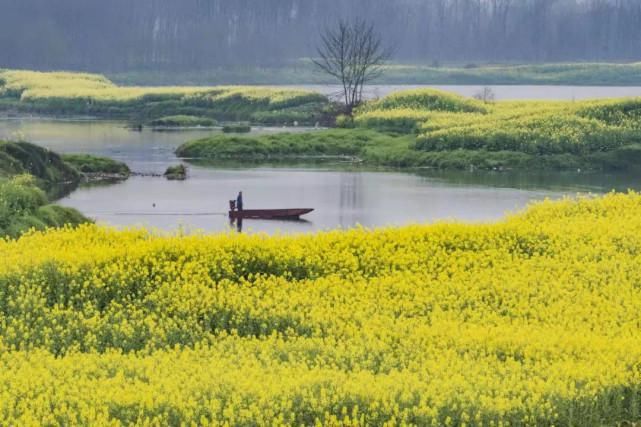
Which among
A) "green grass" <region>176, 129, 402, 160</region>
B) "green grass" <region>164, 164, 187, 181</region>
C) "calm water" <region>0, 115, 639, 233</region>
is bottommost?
"calm water" <region>0, 115, 639, 233</region>

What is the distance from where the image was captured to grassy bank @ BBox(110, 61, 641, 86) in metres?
180

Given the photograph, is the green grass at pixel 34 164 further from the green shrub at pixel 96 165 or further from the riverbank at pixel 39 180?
the green shrub at pixel 96 165

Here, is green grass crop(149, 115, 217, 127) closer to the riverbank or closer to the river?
the river

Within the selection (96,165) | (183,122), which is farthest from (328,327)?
(183,122)

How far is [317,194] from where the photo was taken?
47.9 m

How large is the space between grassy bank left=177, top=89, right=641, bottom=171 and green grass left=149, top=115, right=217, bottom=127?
22.4m

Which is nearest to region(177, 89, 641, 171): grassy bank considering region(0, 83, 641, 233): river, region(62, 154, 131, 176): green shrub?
region(0, 83, 641, 233): river

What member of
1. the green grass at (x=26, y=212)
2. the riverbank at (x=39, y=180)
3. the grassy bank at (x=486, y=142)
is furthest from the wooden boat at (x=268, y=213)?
the grassy bank at (x=486, y=142)

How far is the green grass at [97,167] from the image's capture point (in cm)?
5309

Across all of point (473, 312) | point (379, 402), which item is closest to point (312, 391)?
point (379, 402)

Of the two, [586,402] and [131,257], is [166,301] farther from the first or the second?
[586,402]

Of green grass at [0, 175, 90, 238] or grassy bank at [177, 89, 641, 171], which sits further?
grassy bank at [177, 89, 641, 171]

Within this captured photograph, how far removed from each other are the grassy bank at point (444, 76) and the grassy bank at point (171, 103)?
56639 mm

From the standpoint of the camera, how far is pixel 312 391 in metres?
13.8
